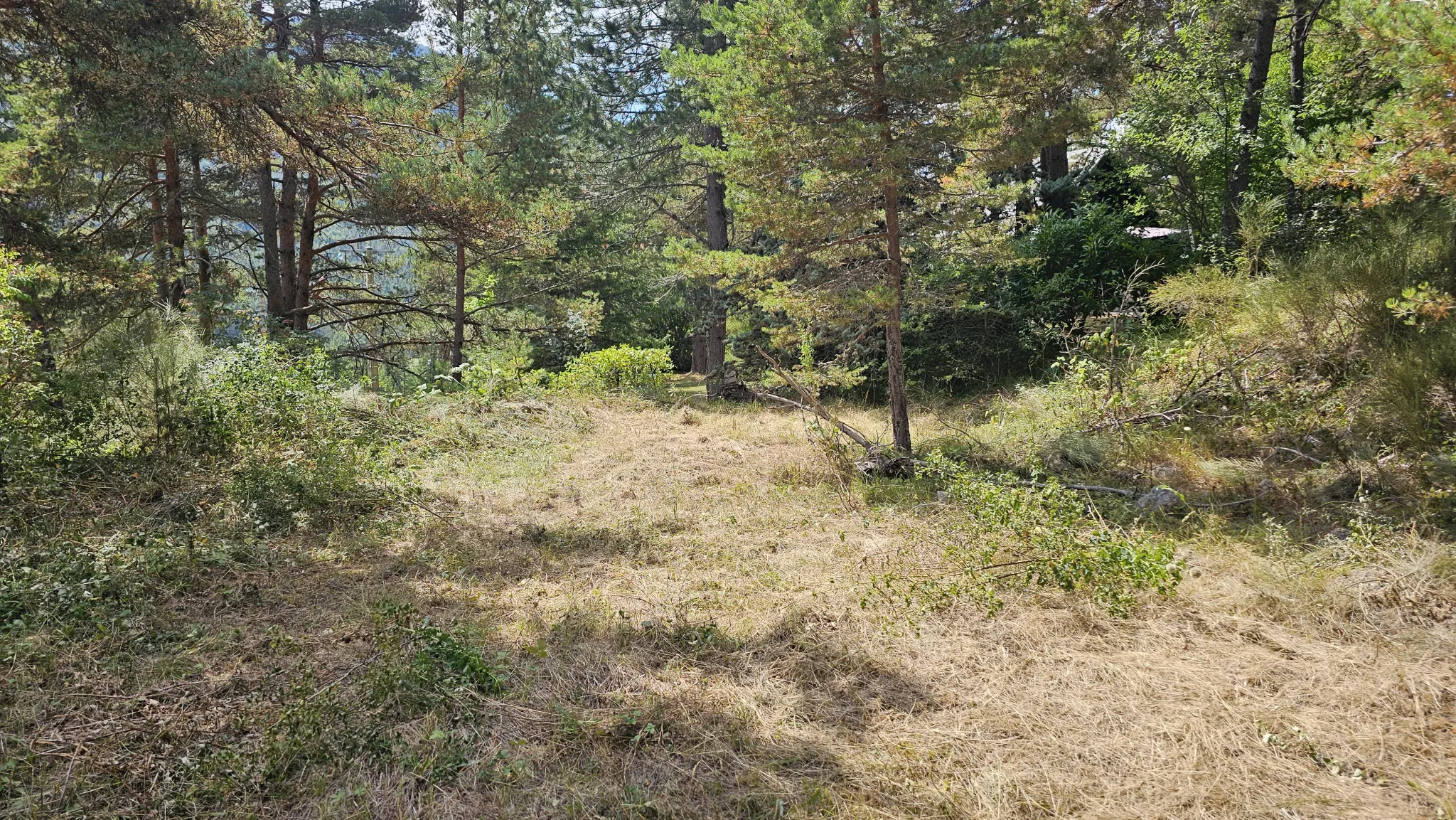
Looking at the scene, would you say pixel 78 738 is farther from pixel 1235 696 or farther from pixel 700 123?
pixel 700 123

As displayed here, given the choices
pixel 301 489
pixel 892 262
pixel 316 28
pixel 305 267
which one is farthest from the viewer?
pixel 316 28

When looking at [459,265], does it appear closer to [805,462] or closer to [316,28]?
[316,28]

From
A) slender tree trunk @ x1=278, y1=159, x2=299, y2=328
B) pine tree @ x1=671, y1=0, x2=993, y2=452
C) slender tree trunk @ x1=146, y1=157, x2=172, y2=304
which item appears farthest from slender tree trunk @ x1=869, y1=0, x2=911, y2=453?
slender tree trunk @ x1=278, y1=159, x2=299, y2=328

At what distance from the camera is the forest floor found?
2.38 metres

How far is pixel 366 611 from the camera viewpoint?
3848 millimetres

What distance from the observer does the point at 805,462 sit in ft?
24.0

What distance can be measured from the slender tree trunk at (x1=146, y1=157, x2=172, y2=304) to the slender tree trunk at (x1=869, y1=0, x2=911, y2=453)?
355 inches

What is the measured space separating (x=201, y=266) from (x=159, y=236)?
105cm

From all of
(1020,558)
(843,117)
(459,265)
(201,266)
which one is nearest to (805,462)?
(1020,558)

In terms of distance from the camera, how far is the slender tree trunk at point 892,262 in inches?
252

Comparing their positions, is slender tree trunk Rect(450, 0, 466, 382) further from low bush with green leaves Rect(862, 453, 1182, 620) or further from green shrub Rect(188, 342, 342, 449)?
low bush with green leaves Rect(862, 453, 1182, 620)

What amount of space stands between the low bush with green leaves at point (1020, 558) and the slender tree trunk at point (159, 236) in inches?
382

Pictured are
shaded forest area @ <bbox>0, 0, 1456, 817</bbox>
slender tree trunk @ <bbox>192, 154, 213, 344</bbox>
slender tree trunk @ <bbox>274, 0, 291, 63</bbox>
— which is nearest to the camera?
shaded forest area @ <bbox>0, 0, 1456, 817</bbox>

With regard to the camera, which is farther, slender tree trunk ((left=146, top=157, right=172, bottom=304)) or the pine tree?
slender tree trunk ((left=146, top=157, right=172, bottom=304))
